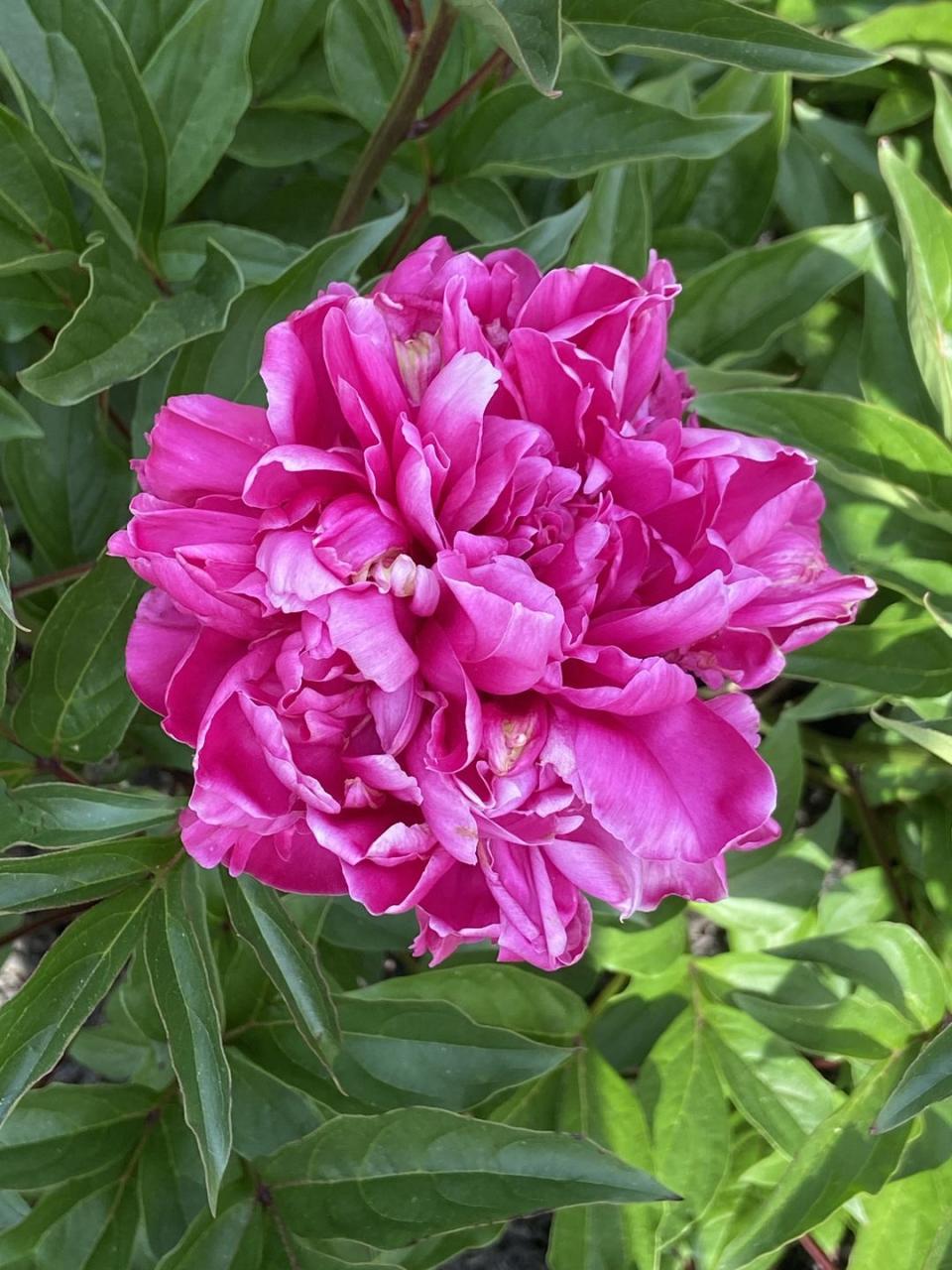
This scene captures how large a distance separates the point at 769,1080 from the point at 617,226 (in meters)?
0.70

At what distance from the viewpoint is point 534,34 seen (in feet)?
1.81

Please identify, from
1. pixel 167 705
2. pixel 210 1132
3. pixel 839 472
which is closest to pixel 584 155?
pixel 839 472

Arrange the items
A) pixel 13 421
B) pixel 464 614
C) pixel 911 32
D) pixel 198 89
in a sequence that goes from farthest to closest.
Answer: pixel 911 32
pixel 198 89
pixel 13 421
pixel 464 614

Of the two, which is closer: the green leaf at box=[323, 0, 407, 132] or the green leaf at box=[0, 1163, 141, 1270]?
the green leaf at box=[0, 1163, 141, 1270]

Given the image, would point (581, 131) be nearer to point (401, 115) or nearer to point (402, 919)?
point (401, 115)

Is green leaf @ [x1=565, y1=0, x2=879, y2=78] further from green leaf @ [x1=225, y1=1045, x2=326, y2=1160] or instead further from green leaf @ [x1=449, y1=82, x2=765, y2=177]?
green leaf @ [x1=225, y1=1045, x2=326, y2=1160]

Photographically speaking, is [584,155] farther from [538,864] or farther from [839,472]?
[538,864]

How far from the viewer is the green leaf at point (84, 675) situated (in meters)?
0.74

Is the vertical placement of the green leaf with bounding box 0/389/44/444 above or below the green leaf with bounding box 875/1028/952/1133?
above

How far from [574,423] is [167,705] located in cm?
24

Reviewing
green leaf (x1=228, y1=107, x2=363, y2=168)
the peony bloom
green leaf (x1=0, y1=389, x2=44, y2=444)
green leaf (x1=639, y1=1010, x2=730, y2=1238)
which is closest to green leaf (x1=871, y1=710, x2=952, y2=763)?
the peony bloom

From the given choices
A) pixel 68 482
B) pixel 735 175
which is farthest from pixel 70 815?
pixel 735 175

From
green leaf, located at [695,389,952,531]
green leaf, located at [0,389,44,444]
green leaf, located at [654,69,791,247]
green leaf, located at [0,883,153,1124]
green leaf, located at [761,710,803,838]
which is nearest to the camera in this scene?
green leaf, located at [0,883,153,1124]

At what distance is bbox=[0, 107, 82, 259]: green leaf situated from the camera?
735 mm
